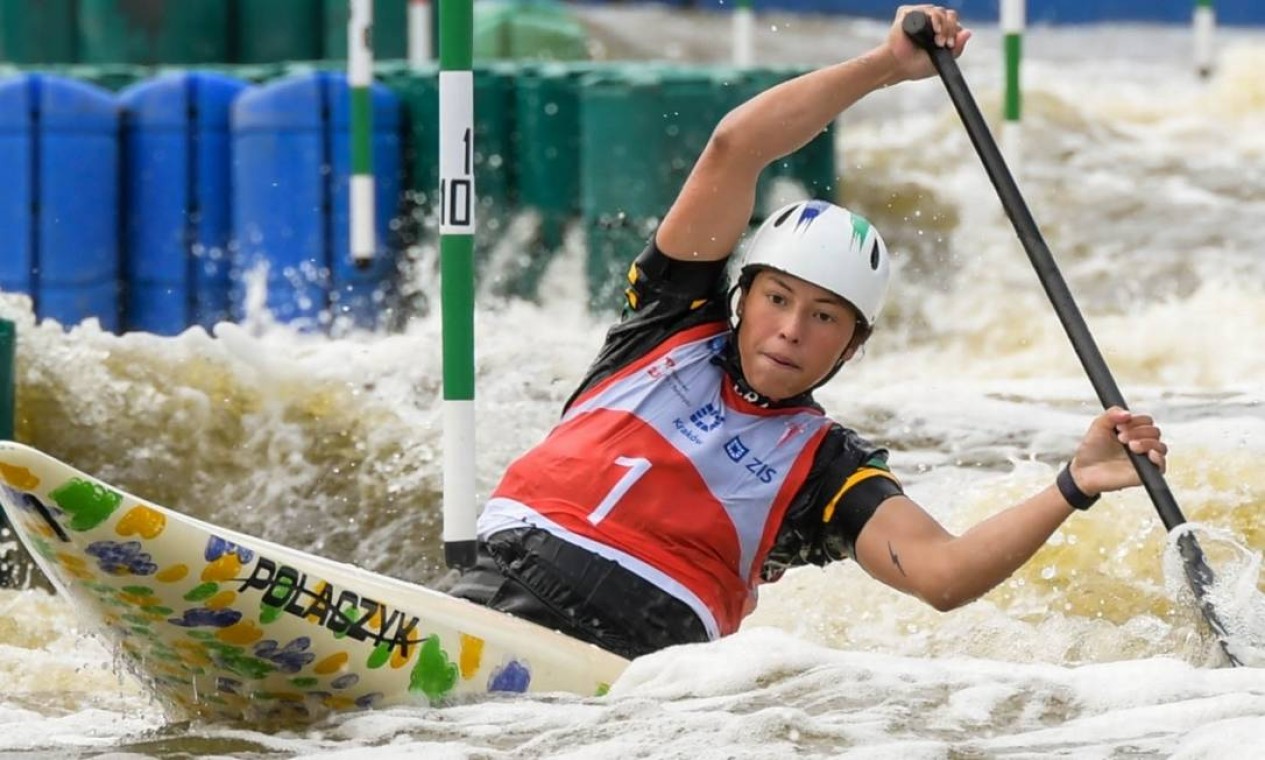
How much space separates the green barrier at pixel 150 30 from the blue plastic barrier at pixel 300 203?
1.90 meters

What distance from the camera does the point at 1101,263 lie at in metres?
10.4

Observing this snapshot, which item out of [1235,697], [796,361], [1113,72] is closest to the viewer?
[1235,697]

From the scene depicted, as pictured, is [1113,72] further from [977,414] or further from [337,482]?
[337,482]

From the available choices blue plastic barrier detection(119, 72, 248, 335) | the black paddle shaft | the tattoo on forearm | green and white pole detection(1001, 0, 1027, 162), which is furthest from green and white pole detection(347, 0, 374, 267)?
the tattoo on forearm

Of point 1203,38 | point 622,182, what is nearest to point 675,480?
point 622,182

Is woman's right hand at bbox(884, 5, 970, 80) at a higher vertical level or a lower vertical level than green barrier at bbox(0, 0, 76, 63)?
higher

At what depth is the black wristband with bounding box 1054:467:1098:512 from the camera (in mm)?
3795

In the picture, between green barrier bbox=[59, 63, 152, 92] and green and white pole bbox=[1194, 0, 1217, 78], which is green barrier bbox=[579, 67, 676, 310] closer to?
green barrier bbox=[59, 63, 152, 92]

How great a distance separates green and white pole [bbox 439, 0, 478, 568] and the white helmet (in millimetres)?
568

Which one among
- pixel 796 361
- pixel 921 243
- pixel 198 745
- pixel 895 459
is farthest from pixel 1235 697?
pixel 921 243

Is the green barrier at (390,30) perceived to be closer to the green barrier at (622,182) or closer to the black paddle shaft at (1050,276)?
the green barrier at (622,182)

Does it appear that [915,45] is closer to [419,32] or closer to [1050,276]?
[1050,276]

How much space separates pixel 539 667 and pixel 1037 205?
7.46 meters

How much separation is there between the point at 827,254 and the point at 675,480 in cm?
48
